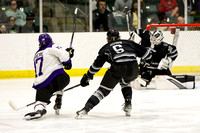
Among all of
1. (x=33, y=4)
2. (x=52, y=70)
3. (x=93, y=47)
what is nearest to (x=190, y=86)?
(x=93, y=47)

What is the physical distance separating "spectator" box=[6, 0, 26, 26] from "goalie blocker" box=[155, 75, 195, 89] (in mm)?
3189

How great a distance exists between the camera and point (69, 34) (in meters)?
8.42

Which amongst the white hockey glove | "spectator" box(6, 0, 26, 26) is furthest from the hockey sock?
"spectator" box(6, 0, 26, 26)

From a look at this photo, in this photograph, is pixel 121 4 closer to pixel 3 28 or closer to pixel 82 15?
pixel 82 15

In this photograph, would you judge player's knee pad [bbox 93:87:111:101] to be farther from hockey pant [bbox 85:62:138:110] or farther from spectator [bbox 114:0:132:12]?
spectator [bbox 114:0:132:12]

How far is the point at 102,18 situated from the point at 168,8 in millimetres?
1396

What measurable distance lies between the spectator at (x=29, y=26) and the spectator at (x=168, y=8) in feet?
8.44

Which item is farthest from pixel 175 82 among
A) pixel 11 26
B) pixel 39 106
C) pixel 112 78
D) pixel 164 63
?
pixel 11 26

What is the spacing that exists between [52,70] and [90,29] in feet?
15.0

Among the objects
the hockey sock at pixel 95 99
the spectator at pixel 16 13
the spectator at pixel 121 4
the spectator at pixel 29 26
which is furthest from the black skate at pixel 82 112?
the spectator at pixel 121 4

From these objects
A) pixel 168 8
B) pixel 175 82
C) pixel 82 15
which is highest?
pixel 168 8

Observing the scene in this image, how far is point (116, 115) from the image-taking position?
431 centimetres

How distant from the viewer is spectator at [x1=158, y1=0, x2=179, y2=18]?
8938 millimetres

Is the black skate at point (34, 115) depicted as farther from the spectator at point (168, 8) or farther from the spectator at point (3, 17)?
the spectator at point (168, 8)
